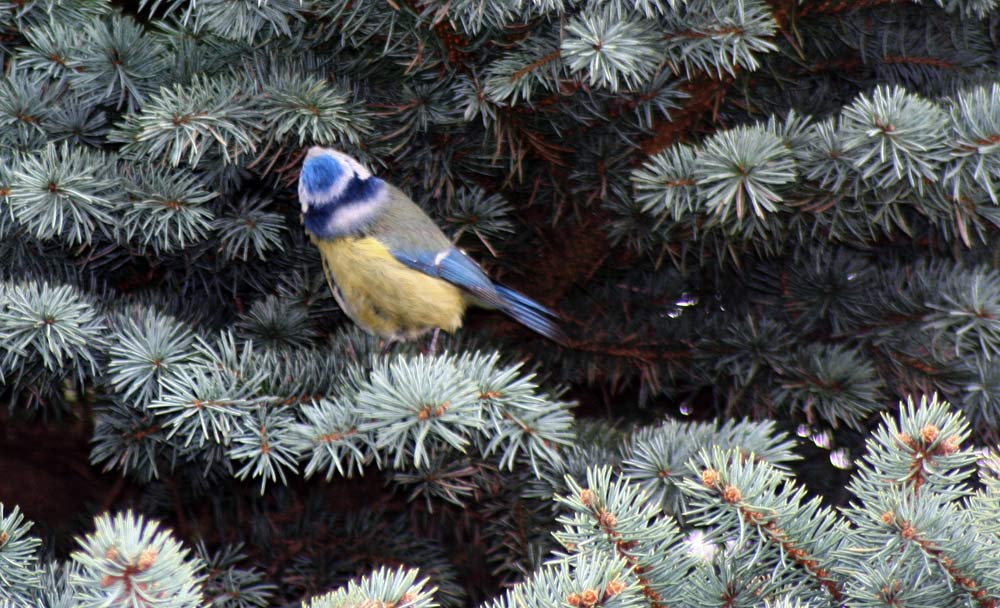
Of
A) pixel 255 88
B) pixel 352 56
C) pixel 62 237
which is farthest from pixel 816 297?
pixel 62 237

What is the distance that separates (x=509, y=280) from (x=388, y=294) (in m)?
0.28

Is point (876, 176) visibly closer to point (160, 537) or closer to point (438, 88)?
point (438, 88)

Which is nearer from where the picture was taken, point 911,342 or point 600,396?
point 911,342

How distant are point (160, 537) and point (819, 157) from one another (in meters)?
1.12

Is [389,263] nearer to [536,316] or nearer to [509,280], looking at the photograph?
[509,280]

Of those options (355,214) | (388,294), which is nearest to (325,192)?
(355,214)

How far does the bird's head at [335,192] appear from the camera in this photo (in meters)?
1.87

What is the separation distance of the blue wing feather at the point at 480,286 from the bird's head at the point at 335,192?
5.1 inches

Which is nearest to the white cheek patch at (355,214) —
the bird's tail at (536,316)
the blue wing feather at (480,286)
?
the blue wing feather at (480,286)

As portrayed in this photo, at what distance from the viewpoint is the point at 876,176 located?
59.4 inches

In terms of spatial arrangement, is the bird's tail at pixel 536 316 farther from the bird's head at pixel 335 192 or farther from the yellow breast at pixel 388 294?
the bird's head at pixel 335 192

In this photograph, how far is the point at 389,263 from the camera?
2.18 m

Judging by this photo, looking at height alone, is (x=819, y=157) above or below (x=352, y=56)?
above

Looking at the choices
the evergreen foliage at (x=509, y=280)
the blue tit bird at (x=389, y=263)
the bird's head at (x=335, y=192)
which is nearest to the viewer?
the evergreen foliage at (x=509, y=280)
